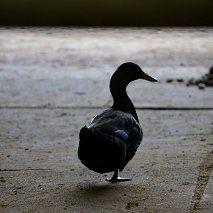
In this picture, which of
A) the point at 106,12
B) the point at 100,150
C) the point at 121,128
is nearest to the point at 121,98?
the point at 121,128

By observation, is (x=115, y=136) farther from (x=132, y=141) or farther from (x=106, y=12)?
(x=106, y=12)

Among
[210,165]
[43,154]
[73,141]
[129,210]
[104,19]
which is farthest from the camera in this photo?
[104,19]

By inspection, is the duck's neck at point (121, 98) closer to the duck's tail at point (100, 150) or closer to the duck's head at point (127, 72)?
the duck's head at point (127, 72)

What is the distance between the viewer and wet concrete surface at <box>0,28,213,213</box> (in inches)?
130

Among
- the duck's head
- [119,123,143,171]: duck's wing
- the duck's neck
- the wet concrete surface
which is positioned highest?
the duck's head

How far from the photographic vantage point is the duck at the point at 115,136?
10.7ft

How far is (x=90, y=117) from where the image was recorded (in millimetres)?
5355

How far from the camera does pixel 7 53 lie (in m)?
9.21

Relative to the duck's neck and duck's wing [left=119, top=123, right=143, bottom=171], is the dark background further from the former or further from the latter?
duck's wing [left=119, top=123, right=143, bottom=171]

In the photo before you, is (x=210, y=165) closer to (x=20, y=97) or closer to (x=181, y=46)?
(x=20, y=97)

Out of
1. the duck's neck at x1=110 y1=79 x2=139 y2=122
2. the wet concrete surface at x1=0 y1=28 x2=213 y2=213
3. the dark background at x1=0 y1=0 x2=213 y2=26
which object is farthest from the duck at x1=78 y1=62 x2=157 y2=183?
the dark background at x1=0 y1=0 x2=213 y2=26

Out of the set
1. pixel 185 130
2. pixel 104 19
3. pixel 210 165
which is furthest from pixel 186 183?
pixel 104 19

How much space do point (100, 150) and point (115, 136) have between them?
14 cm

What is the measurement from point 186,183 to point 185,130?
4.46ft
